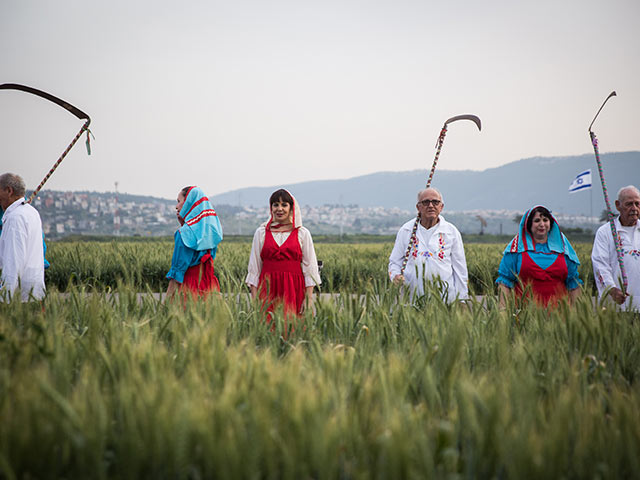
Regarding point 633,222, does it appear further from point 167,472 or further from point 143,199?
point 143,199

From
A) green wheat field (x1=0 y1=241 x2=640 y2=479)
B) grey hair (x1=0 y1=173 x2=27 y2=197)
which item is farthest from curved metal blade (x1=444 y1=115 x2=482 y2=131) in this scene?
grey hair (x1=0 y1=173 x2=27 y2=197)

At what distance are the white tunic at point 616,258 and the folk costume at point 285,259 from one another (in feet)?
9.10

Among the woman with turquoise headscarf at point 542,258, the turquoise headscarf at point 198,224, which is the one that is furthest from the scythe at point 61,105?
the woman with turquoise headscarf at point 542,258

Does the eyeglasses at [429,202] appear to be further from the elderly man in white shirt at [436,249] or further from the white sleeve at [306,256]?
the white sleeve at [306,256]

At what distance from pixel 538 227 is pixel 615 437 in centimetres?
359

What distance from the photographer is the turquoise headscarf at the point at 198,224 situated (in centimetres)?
478

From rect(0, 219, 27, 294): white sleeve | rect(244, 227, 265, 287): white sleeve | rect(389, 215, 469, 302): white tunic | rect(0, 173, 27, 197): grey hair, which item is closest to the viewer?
rect(0, 219, 27, 294): white sleeve

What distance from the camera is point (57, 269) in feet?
34.5

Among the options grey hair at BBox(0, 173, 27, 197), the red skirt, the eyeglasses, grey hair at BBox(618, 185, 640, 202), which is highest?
grey hair at BBox(0, 173, 27, 197)

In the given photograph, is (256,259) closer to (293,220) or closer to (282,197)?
(293,220)

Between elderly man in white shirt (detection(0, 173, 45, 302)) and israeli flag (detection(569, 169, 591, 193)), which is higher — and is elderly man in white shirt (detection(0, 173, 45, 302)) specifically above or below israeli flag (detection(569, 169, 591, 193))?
below

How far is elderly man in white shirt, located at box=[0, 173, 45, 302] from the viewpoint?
12.4 ft

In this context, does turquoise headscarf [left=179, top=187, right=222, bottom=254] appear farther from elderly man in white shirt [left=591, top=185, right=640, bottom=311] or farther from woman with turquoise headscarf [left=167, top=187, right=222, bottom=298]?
elderly man in white shirt [left=591, top=185, right=640, bottom=311]

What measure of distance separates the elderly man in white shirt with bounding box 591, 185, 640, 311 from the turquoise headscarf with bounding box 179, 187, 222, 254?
380 cm
